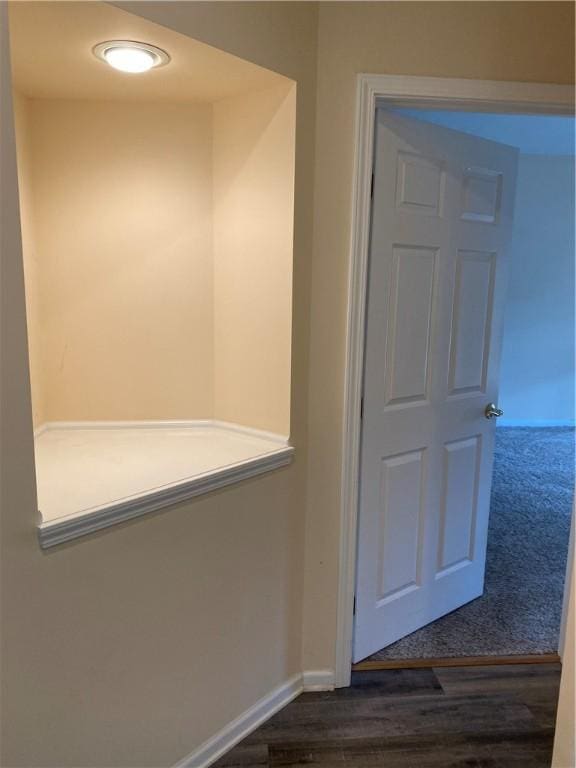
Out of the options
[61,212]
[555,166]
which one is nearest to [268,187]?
[61,212]

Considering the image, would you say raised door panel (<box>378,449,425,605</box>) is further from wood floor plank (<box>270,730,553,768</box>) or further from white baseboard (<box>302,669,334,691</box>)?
wood floor plank (<box>270,730,553,768</box>)

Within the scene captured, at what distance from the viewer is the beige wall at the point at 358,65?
1.72m

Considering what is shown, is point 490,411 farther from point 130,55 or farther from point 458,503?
point 130,55

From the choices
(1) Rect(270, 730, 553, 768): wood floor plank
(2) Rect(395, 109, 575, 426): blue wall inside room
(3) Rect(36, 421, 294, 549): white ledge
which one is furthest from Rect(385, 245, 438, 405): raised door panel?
(2) Rect(395, 109, 575, 426): blue wall inside room

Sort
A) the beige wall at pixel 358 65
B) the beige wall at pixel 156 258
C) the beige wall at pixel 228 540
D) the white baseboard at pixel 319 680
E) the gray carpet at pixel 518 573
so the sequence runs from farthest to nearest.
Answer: the gray carpet at pixel 518 573
the white baseboard at pixel 319 680
the beige wall at pixel 156 258
the beige wall at pixel 358 65
the beige wall at pixel 228 540

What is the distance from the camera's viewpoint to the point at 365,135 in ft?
5.79

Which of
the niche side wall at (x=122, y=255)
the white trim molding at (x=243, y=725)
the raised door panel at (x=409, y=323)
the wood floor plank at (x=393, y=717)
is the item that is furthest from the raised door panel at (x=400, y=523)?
the niche side wall at (x=122, y=255)

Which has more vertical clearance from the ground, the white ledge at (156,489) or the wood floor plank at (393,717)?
the white ledge at (156,489)

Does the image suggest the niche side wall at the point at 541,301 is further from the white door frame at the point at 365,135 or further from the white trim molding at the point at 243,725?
the white trim molding at the point at 243,725

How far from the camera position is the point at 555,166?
5512mm

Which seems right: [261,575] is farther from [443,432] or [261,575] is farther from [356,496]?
[443,432]

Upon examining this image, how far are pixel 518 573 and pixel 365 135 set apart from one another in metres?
2.38

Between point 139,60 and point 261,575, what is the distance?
159cm

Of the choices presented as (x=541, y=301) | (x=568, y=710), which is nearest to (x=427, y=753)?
(x=568, y=710)
